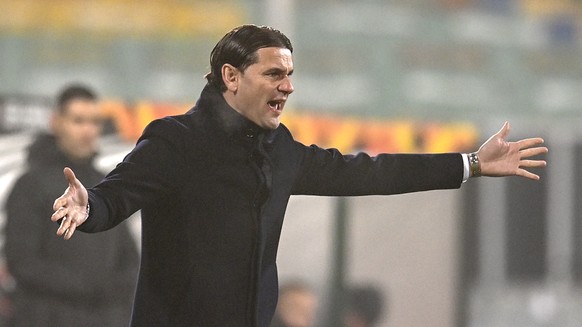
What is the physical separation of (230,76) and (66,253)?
7.02 ft

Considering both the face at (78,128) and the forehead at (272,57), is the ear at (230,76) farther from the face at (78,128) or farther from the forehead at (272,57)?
the face at (78,128)

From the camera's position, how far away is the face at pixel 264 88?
3.35 m

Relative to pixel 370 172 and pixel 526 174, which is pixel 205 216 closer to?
pixel 370 172

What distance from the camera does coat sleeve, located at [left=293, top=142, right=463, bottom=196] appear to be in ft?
11.5

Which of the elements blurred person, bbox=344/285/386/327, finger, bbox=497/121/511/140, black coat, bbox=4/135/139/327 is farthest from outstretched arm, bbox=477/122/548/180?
blurred person, bbox=344/285/386/327

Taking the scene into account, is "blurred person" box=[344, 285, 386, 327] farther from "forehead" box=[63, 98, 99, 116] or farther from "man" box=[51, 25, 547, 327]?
"man" box=[51, 25, 547, 327]

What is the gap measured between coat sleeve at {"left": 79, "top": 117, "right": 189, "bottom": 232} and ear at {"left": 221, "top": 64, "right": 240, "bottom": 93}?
0.56 feet

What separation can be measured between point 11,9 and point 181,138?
2.94 metres

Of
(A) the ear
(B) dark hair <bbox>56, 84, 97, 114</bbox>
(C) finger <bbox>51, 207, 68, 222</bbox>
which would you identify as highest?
(B) dark hair <bbox>56, 84, 97, 114</bbox>

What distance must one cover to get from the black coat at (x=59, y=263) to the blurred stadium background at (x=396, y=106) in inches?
19.9

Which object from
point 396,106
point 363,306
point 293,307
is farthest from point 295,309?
point 396,106

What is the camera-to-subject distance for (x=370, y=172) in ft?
11.7

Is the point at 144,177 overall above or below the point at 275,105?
below

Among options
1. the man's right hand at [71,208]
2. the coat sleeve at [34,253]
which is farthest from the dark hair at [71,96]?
the man's right hand at [71,208]
